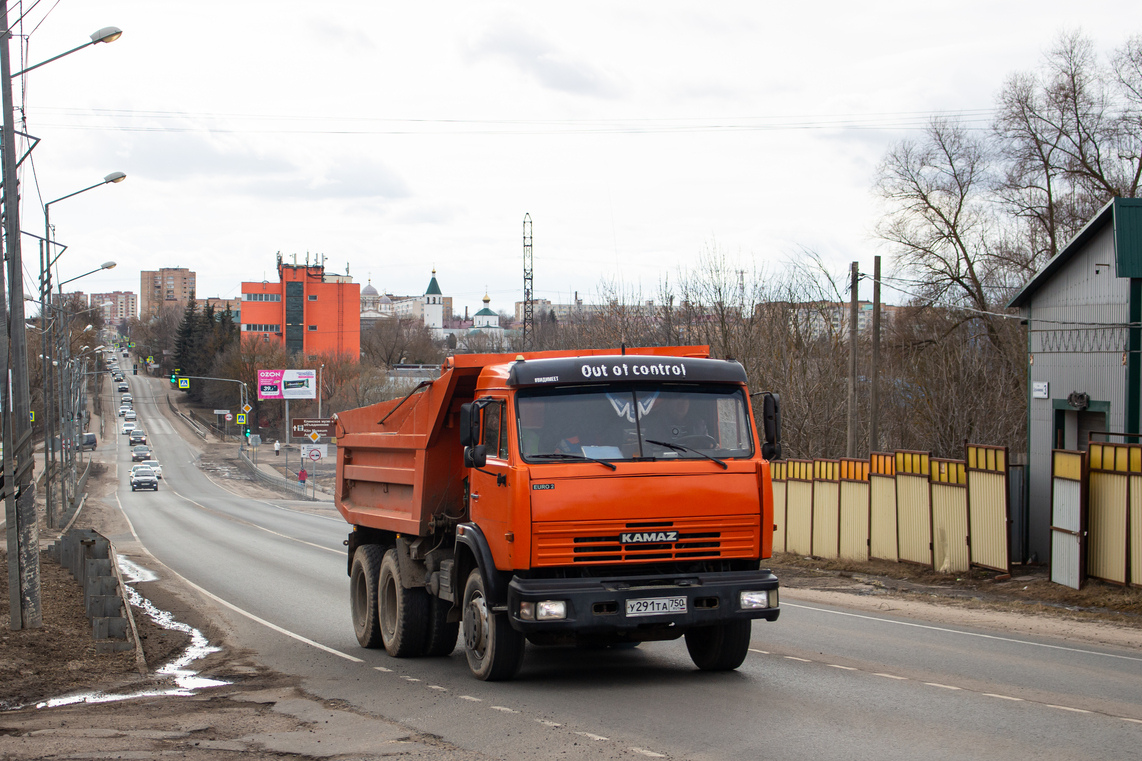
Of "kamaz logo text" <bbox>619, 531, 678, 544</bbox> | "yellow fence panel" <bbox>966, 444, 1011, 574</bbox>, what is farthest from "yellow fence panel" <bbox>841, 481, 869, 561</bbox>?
"kamaz logo text" <bbox>619, 531, 678, 544</bbox>

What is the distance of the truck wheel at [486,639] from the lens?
30.3 ft

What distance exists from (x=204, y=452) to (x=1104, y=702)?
315ft

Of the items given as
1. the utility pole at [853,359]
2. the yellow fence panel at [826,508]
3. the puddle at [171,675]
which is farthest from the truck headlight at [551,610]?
the utility pole at [853,359]

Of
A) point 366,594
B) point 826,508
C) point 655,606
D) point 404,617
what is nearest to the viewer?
point 655,606

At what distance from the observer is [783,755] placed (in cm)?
678

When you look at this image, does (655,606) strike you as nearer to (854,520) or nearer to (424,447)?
(424,447)

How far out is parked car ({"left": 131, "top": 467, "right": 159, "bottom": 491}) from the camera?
226 feet

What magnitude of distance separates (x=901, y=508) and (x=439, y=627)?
11.9 metres

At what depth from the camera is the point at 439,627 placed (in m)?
11.7

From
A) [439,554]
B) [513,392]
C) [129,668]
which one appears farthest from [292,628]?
[513,392]

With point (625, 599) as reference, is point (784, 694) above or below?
below

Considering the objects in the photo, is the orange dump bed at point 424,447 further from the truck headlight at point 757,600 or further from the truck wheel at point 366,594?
the truck headlight at point 757,600

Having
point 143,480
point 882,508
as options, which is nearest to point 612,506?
point 882,508

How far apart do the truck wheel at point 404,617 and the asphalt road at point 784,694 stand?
214 millimetres
